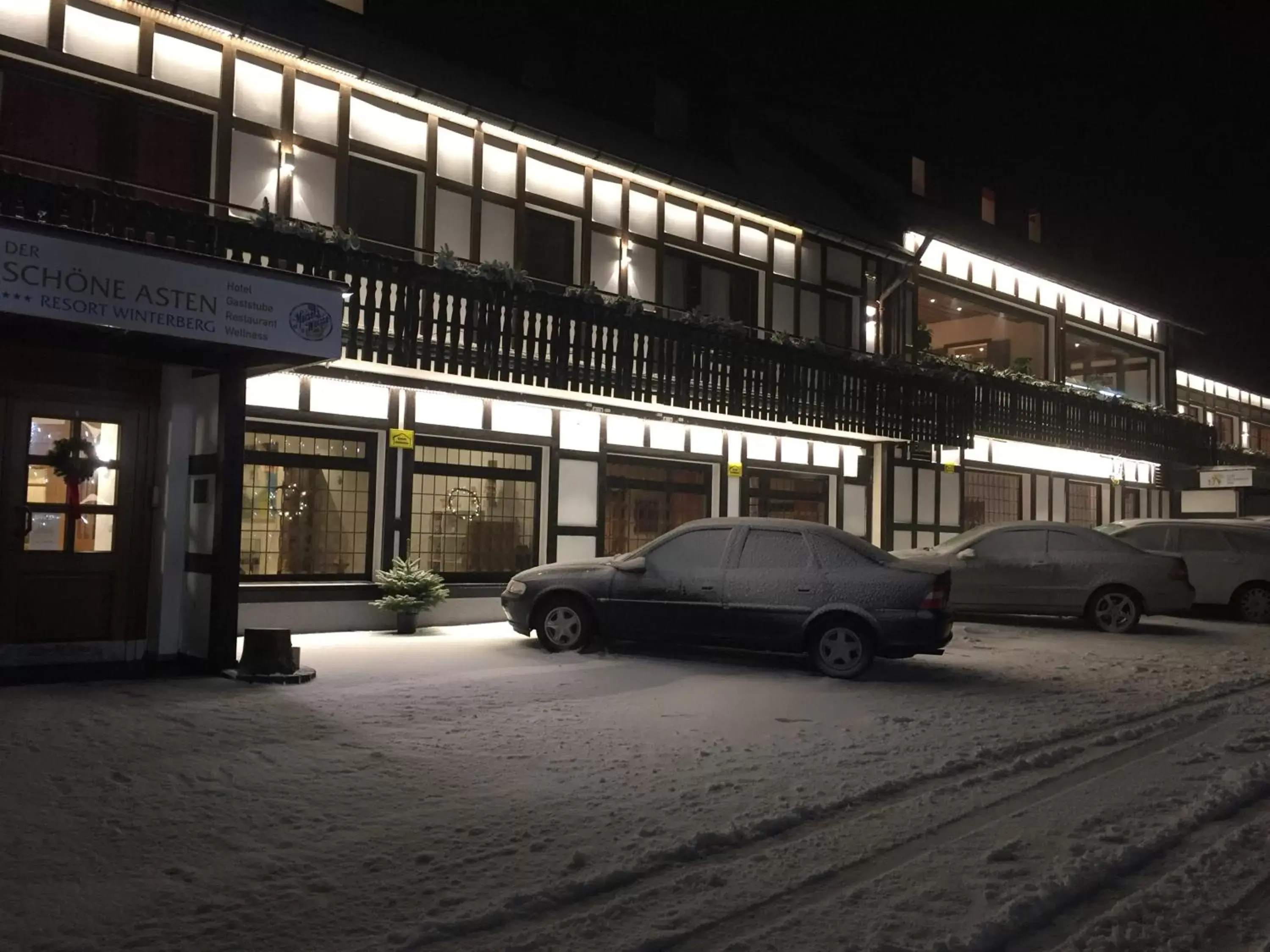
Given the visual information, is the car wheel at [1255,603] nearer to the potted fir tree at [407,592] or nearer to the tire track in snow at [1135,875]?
the potted fir tree at [407,592]

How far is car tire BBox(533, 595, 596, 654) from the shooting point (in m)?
12.5

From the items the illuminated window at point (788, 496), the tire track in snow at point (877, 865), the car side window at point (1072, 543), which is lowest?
the tire track in snow at point (877, 865)

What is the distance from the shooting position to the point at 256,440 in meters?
13.5

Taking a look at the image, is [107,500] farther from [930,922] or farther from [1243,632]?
[1243,632]

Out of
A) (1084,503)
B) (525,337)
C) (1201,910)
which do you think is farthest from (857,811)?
(1084,503)

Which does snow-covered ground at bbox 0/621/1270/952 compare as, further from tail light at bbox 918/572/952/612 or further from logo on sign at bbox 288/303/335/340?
logo on sign at bbox 288/303/335/340

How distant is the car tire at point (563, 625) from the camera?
12.5 m

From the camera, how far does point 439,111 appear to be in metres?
14.9

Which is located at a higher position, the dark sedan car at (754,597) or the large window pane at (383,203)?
the large window pane at (383,203)

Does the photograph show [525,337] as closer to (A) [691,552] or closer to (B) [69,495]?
(A) [691,552]

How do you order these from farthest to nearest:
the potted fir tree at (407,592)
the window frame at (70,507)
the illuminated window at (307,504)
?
the potted fir tree at (407,592) < the illuminated window at (307,504) < the window frame at (70,507)

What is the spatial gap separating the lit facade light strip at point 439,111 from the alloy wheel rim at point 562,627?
697 cm

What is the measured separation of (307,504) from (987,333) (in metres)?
20.1

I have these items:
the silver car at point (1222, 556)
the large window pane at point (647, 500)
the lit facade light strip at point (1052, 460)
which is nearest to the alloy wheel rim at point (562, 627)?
the large window pane at point (647, 500)
